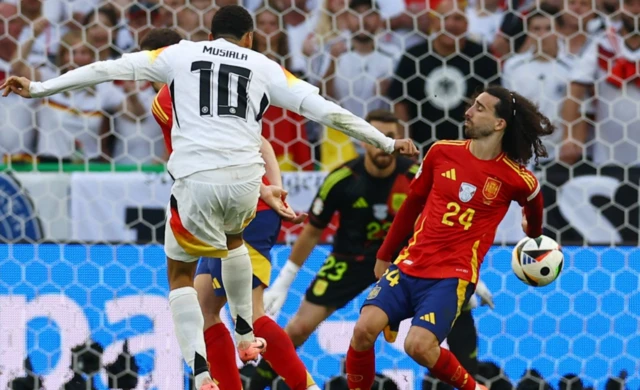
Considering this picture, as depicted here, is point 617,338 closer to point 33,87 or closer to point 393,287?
point 393,287

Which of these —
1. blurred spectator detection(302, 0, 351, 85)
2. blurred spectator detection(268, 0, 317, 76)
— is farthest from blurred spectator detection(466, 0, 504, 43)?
blurred spectator detection(268, 0, 317, 76)

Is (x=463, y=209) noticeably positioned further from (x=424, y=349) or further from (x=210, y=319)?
(x=210, y=319)

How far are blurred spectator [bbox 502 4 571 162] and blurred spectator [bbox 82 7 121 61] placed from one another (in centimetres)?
246

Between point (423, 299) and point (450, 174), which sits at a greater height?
point (450, 174)

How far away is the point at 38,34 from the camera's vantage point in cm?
749

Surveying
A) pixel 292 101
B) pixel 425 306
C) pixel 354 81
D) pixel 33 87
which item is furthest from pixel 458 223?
pixel 354 81

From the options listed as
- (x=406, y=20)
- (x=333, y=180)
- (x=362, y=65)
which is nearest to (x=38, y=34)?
(x=362, y=65)

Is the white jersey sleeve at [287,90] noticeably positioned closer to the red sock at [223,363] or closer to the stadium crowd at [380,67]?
the red sock at [223,363]

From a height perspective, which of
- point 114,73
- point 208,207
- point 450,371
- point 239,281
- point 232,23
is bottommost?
point 450,371

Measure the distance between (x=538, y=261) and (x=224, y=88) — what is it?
5.72 ft

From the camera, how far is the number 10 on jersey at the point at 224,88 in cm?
444

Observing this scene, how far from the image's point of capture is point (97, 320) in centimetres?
598

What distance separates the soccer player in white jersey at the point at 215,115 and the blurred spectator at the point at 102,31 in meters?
2.91

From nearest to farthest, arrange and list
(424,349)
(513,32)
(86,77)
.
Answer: (86,77), (424,349), (513,32)
